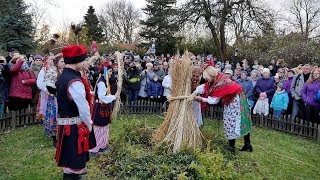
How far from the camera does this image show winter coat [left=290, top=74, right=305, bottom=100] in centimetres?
1029

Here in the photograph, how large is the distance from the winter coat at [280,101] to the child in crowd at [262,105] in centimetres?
19

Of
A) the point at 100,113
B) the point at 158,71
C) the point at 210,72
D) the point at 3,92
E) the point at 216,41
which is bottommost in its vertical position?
the point at 100,113

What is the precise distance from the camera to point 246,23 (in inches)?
1187

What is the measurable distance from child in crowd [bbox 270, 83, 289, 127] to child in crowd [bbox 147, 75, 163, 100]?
137 inches

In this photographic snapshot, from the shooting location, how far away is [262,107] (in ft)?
36.2

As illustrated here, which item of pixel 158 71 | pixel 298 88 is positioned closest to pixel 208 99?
pixel 298 88

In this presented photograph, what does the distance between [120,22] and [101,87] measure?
137ft

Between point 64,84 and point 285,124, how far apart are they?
761 centimetres

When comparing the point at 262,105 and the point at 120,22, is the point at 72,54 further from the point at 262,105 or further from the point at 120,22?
the point at 120,22

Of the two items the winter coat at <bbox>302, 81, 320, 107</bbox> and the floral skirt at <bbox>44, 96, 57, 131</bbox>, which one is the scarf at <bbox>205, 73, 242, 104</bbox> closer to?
the floral skirt at <bbox>44, 96, 57, 131</bbox>

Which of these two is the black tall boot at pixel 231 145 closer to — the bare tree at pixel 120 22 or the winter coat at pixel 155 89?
the winter coat at pixel 155 89

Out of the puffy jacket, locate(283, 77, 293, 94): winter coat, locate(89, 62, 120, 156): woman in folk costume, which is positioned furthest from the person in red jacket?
locate(283, 77, 293, 94): winter coat

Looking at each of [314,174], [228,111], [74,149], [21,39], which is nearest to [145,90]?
[228,111]

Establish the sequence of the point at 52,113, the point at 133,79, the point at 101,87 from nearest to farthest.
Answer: the point at 101,87
the point at 52,113
the point at 133,79
